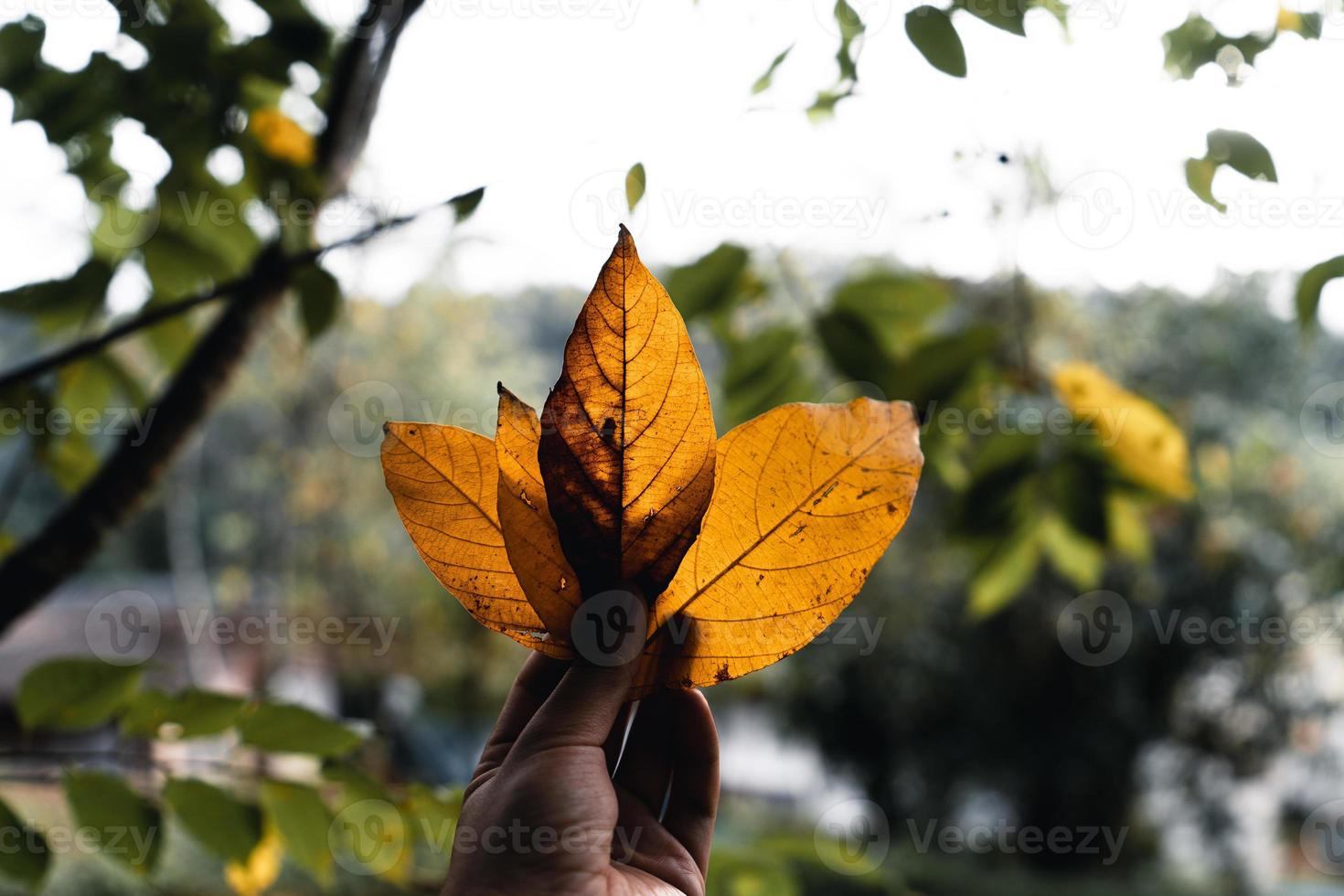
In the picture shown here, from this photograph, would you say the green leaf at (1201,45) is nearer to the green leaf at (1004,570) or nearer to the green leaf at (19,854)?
the green leaf at (1004,570)

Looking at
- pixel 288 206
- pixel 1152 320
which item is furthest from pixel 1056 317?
pixel 288 206

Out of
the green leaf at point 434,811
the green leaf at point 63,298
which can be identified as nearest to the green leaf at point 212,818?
the green leaf at point 434,811

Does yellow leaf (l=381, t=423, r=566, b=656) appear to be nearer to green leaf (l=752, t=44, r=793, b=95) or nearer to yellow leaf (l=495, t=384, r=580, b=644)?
yellow leaf (l=495, t=384, r=580, b=644)

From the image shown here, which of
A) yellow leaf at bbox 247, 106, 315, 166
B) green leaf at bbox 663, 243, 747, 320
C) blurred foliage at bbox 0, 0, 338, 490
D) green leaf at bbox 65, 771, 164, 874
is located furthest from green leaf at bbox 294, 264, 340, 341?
green leaf at bbox 65, 771, 164, 874

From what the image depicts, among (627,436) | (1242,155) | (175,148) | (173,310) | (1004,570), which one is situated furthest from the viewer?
(1004,570)

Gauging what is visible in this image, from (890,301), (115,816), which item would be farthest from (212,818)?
(890,301)

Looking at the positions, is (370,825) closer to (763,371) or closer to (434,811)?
(434,811)

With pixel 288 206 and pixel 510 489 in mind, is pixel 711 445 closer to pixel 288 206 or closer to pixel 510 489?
pixel 510 489
